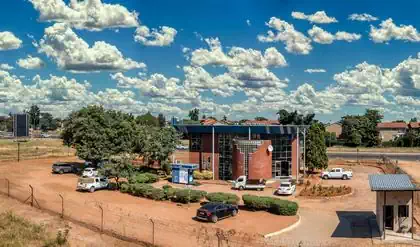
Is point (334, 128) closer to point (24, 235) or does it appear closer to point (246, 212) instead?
point (246, 212)

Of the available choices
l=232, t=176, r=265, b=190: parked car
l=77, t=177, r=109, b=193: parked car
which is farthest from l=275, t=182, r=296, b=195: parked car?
l=77, t=177, r=109, b=193: parked car

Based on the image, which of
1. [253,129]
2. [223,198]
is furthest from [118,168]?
[253,129]

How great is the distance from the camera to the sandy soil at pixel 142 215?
30.9 meters

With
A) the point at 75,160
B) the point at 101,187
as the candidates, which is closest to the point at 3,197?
the point at 101,187

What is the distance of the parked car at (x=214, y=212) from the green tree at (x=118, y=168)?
18.3 meters

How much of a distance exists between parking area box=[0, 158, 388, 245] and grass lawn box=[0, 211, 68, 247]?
481cm

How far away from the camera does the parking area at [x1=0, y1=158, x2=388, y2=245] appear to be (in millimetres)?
32875

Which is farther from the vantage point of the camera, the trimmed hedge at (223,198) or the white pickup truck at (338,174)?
the white pickup truck at (338,174)

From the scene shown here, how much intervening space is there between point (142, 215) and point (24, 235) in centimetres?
1070

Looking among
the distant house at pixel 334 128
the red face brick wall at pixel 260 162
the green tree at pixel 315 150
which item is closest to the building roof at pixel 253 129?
the red face brick wall at pixel 260 162

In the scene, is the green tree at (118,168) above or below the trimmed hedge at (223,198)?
above

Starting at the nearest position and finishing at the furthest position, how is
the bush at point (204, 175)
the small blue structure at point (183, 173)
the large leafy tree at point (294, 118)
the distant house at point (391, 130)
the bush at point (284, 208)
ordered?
1. the bush at point (284, 208)
2. the small blue structure at point (183, 173)
3. the bush at point (204, 175)
4. the large leafy tree at point (294, 118)
5. the distant house at point (391, 130)

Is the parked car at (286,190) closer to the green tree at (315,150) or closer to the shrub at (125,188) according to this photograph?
the green tree at (315,150)

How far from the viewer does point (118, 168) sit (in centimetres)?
5188
